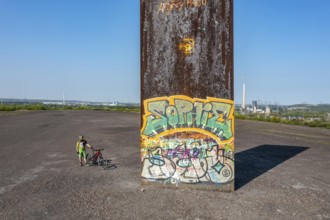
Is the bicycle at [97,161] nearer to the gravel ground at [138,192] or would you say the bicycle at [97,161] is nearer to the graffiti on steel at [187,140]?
the gravel ground at [138,192]

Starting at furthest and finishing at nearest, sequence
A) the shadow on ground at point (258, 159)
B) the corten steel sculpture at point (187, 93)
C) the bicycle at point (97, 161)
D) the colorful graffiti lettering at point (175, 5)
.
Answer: the bicycle at point (97, 161)
the shadow on ground at point (258, 159)
the colorful graffiti lettering at point (175, 5)
the corten steel sculpture at point (187, 93)

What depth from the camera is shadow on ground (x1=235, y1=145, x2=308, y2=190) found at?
410 inches

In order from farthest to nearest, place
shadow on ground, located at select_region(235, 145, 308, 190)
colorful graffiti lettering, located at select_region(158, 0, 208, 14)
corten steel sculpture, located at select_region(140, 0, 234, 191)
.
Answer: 1. shadow on ground, located at select_region(235, 145, 308, 190)
2. colorful graffiti lettering, located at select_region(158, 0, 208, 14)
3. corten steel sculpture, located at select_region(140, 0, 234, 191)

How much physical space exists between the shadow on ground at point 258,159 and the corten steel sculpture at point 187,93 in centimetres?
166

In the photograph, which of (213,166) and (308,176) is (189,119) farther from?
(308,176)

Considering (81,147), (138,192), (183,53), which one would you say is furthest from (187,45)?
(81,147)

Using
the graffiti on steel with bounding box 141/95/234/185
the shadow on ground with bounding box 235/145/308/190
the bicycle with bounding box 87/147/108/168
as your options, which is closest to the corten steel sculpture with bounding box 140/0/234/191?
the graffiti on steel with bounding box 141/95/234/185

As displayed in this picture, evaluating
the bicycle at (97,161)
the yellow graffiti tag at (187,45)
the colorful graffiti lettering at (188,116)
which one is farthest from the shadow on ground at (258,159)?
the bicycle at (97,161)

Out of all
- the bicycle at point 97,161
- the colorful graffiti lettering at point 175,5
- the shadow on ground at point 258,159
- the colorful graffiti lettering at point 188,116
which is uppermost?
the colorful graffiti lettering at point 175,5

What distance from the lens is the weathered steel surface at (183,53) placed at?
28.6 ft

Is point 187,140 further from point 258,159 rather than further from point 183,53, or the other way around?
point 258,159

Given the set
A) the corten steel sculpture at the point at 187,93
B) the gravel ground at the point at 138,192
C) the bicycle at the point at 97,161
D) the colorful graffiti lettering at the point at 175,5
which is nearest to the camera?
the gravel ground at the point at 138,192

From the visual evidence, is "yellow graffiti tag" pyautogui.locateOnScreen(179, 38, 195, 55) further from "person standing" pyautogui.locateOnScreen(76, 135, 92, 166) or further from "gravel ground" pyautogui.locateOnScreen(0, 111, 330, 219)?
"person standing" pyautogui.locateOnScreen(76, 135, 92, 166)

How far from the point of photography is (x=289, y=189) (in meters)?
8.73
